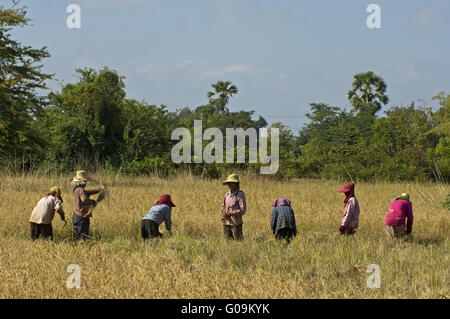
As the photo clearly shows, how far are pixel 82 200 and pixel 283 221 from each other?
3.24m

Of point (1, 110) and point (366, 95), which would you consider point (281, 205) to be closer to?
point (1, 110)

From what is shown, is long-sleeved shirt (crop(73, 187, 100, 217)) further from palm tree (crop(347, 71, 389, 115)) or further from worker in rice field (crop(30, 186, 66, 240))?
palm tree (crop(347, 71, 389, 115))

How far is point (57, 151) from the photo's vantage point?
2750 centimetres

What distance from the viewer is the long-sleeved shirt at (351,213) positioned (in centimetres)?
942

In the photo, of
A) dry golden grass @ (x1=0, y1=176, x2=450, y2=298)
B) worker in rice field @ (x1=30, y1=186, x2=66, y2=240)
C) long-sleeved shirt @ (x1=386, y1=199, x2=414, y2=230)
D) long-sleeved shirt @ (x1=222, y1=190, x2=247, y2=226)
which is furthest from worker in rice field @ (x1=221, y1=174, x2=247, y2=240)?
worker in rice field @ (x1=30, y1=186, x2=66, y2=240)

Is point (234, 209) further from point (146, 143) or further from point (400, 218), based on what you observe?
point (146, 143)

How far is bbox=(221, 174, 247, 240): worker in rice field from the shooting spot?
9.29m

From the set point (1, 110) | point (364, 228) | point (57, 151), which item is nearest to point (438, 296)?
point (364, 228)

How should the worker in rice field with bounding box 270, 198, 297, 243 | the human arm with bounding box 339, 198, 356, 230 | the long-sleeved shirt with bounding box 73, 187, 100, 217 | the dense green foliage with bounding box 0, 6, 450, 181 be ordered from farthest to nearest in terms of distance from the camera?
the dense green foliage with bounding box 0, 6, 450, 181, the human arm with bounding box 339, 198, 356, 230, the long-sleeved shirt with bounding box 73, 187, 100, 217, the worker in rice field with bounding box 270, 198, 297, 243

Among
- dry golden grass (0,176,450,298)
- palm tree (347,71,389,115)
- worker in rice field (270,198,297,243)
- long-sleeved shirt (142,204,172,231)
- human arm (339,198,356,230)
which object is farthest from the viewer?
palm tree (347,71,389,115)

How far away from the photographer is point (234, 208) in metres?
9.31

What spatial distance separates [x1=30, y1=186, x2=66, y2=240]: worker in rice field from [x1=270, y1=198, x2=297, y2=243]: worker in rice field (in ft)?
11.4
